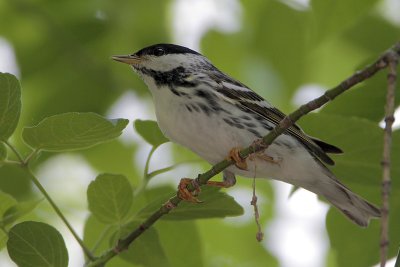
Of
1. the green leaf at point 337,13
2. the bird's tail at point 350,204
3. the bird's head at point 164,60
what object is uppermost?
the green leaf at point 337,13

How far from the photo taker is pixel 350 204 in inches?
125

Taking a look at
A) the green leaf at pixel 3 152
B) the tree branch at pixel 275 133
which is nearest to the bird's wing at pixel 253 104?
the tree branch at pixel 275 133

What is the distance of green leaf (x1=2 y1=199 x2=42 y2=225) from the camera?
2545 millimetres

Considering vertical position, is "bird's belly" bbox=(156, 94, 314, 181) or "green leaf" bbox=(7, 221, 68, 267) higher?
"bird's belly" bbox=(156, 94, 314, 181)

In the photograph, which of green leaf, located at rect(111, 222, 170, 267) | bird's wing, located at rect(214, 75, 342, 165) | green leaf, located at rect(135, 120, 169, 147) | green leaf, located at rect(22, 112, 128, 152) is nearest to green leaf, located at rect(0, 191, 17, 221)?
green leaf, located at rect(22, 112, 128, 152)

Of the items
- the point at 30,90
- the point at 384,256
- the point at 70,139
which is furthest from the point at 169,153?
the point at 384,256

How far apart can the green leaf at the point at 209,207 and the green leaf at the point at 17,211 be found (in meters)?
0.38

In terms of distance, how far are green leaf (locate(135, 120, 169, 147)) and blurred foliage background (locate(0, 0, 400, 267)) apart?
0.30 m

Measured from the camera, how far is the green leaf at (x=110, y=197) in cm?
254

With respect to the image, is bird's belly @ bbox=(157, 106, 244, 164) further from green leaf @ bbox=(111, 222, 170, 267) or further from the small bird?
green leaf @ bbox=(111, 222, 170, 267)

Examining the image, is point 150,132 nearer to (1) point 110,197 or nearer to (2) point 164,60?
(1) point 110,197

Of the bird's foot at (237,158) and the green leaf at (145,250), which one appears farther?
the bird's foot at (237,158)

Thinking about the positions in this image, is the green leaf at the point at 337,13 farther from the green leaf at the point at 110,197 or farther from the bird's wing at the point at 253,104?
the green leaf at the point at 110,197

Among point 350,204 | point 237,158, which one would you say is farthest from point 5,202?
point 350,204
